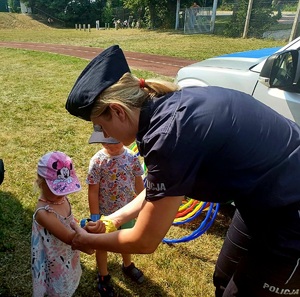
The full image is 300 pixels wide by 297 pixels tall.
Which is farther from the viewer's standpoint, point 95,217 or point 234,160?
point 95,217

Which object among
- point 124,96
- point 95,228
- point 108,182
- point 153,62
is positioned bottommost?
point 153,62

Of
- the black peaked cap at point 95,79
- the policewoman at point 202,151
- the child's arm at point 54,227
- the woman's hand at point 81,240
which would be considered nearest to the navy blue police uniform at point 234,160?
the policewoman at point 202,151

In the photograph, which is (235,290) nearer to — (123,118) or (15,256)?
(123,118)

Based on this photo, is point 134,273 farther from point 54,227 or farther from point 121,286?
point 54,227

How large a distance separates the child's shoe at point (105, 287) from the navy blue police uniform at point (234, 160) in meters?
1.58

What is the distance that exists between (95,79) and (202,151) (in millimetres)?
591

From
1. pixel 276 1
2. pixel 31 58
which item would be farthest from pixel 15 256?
pixel 276 1

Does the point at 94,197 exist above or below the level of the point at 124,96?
below

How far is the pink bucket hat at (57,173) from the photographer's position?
2236mm

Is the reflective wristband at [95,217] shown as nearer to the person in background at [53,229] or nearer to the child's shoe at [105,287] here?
the person in background at [53,229]

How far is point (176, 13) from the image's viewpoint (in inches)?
1205

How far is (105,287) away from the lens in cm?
295

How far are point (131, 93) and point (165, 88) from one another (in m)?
0.21

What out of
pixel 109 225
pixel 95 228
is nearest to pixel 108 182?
pixel 109 225
